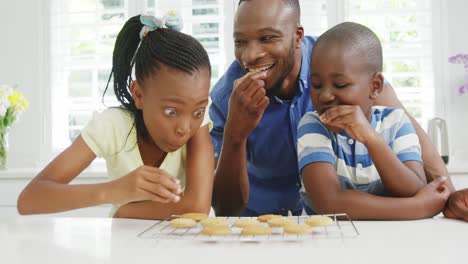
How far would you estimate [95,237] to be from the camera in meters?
0.98

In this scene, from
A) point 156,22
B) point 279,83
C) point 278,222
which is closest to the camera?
point 278,222

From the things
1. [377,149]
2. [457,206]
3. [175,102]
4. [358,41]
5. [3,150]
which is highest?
[358,41]

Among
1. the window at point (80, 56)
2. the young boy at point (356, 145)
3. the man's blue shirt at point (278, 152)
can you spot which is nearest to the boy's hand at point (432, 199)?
the young boy at point (356, 145)

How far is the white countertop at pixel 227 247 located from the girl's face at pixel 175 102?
0.23 meters

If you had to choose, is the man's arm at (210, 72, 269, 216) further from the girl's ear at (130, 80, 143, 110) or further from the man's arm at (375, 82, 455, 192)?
the man's arm at (375, 82, 455, 192)

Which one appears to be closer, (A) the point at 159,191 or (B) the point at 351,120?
(A) the point at 159,191

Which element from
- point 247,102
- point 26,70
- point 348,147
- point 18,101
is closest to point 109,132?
point 247,102

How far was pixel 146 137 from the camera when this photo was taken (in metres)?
1.38

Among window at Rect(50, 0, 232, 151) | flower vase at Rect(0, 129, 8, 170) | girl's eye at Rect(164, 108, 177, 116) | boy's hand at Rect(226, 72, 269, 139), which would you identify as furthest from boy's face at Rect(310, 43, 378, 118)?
flower vase at Rect(0, 129, 8, 170)

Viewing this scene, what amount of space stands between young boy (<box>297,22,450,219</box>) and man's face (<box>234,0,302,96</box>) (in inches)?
5.4

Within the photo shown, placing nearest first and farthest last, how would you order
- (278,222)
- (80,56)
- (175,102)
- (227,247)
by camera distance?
(227,247), (278,222), (175,102), (80,56)

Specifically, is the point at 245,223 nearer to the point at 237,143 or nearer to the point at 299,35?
the point at 237,143

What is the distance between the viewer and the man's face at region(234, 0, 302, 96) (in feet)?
4.84

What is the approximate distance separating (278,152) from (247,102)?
31 cm
